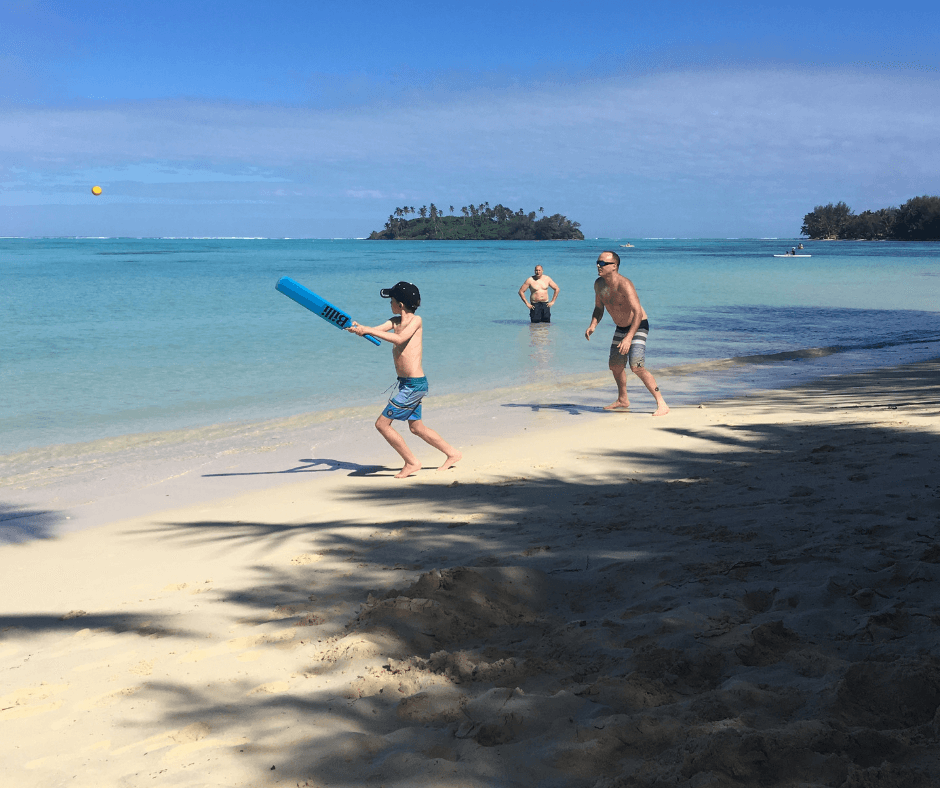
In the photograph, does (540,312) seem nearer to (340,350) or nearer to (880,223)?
(340,350)

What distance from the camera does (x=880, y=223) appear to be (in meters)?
146

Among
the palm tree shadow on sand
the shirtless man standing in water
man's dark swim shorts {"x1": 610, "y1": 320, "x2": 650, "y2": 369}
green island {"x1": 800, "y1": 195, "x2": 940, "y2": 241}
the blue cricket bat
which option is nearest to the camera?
the blue cricket bat

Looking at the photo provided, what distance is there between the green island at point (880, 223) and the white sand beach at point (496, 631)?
147 m

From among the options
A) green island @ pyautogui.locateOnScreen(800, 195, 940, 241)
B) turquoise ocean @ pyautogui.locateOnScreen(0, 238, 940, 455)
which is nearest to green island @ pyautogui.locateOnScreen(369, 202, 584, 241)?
green island @ pyautogui.locateOnScreen(800, 195, 940, 241)

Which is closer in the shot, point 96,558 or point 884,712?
point 884,712

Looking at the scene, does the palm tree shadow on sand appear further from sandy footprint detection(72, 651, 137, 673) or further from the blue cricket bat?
sandy footprint detection(72, 651, 137, 673)

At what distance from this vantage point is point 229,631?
360 cm

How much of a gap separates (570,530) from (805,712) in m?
2.39

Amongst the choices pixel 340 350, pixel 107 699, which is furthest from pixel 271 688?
pixel 340 350

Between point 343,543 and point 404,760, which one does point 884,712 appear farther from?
point 343,543

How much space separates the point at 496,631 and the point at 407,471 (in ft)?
10.7

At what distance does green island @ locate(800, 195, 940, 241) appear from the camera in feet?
429

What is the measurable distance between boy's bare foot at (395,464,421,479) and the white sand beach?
0.48 feet

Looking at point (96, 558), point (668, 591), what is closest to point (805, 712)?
point (668, 591)
